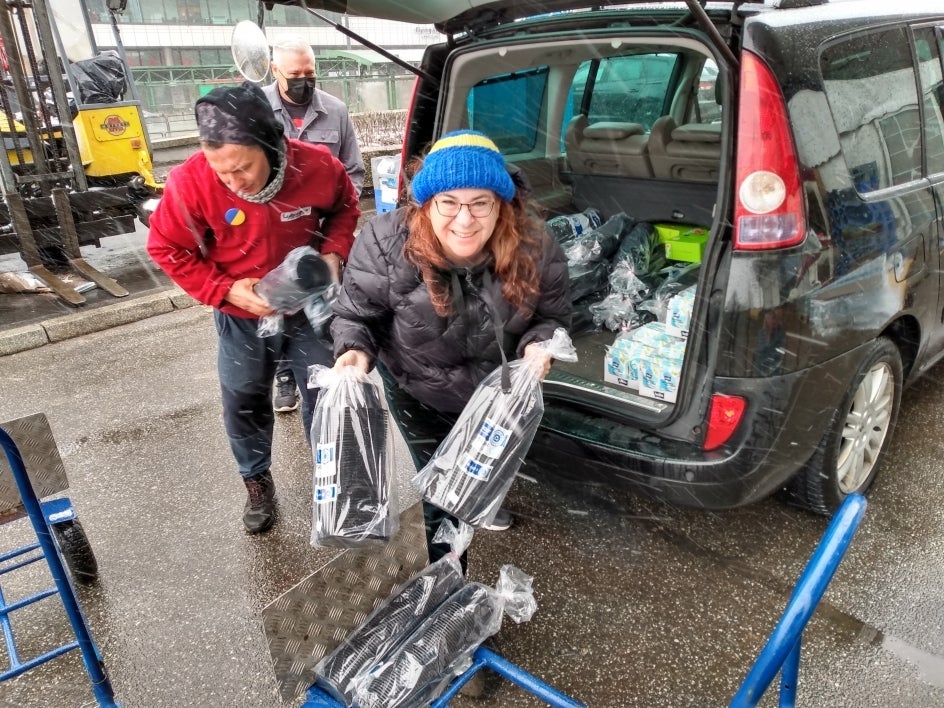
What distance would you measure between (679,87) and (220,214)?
3167mm

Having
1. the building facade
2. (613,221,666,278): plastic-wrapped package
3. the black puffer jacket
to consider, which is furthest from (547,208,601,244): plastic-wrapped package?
the building facade

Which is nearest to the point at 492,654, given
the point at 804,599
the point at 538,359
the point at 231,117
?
the point at 538,359

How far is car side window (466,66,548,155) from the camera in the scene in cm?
376

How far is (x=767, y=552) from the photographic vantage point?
261cm

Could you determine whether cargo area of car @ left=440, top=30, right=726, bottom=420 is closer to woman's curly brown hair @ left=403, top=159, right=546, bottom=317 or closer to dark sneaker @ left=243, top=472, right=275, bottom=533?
woman's curly brown hair @ left=403, top=159, right=546, bottom=317

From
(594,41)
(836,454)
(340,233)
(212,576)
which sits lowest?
(212,576)

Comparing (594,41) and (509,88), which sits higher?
(594,41)

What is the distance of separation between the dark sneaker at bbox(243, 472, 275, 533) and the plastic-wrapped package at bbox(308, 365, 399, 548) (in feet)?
3.65

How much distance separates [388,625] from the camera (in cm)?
186

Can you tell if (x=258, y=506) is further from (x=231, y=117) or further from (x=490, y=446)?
(x=231, y=117)

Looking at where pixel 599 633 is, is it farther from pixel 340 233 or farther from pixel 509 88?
pixel 509 88

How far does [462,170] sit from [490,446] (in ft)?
2.43

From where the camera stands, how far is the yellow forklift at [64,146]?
18.7 ft

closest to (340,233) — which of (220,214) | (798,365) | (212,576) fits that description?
(220,214)
